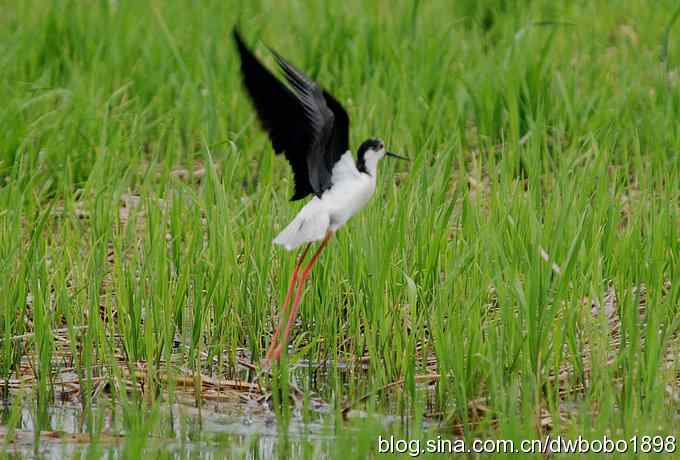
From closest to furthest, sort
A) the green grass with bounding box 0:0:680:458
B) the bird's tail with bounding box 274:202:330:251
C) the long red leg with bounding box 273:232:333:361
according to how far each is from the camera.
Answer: the green grass with bounding box 0:0:680:458 < the bird's tail with bounding box 274:202:330:251 < the long red leg with bounding box 273:232:333:361

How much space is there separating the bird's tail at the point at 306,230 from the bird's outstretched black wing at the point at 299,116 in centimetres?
8

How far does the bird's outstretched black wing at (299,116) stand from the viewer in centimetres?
343

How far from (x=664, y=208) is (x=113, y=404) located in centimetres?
198

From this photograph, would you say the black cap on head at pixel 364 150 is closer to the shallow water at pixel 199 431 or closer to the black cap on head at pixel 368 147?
the black cap on head at pixel 368 147

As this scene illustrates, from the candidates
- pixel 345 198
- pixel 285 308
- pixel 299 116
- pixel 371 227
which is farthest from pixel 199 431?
pixel 371 227

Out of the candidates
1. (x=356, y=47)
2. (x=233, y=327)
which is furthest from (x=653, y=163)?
(x=233, y=327)

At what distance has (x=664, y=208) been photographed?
166 inches

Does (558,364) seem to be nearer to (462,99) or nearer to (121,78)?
(462,99)

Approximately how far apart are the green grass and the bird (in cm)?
30

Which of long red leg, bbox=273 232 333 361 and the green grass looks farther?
long red leg, bbox=273 232 333 361

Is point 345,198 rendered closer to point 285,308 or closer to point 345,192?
point 345,192

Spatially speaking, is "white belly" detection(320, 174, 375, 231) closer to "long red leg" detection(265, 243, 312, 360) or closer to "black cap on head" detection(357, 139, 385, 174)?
"black cap on head" detection(357, 139, 385, 174)

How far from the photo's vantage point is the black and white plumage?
11.3 feet

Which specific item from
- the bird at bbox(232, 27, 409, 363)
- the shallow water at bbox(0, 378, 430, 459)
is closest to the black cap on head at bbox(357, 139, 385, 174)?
the bird at bbox(232, 27, 409, 363)
